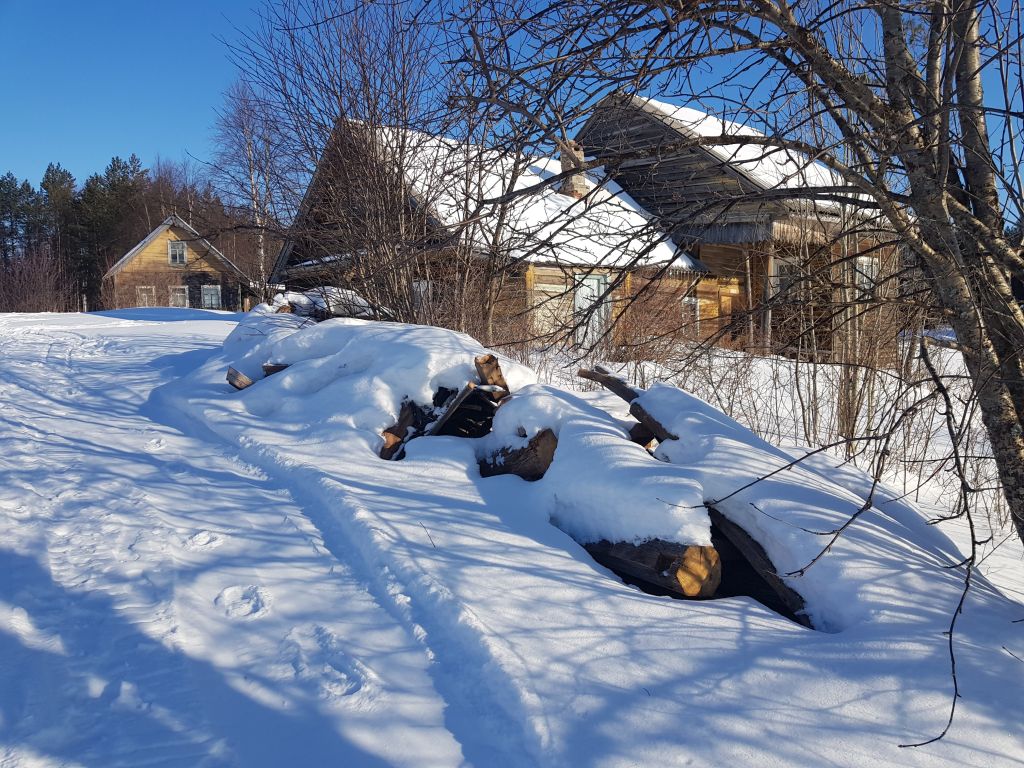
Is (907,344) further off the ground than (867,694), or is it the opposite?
(907,344)

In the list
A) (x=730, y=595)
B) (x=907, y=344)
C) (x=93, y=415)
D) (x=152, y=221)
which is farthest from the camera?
(x=152, y=221)

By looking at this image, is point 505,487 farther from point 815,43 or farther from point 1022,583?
point 1022,583

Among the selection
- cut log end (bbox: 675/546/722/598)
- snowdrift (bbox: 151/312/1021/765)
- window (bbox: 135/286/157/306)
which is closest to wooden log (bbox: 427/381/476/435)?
snowdrift (bbox: 151/312/1021/765)

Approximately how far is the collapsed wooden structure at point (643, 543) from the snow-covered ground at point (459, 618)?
111mm

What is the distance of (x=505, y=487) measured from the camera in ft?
15.8

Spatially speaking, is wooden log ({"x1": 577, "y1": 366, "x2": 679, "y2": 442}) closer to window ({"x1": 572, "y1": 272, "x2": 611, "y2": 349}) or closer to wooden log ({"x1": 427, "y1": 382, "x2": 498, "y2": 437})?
window ({"x1": 572, "y1": 272, "x2": 611, "y2": 349})

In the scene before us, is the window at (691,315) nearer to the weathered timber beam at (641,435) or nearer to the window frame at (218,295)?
the weathered timber beam at (641,435)

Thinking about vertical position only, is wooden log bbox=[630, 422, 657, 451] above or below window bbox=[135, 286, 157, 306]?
below

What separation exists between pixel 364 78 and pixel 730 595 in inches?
323

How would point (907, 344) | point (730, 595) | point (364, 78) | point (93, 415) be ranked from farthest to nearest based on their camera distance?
point (364, 78)
point (907, 344)
point (93, 415)
point (730, 595)

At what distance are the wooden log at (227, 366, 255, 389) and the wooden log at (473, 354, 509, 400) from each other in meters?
2.66

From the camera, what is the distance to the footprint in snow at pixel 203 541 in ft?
12.8

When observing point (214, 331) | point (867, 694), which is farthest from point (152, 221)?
point (867, 694)

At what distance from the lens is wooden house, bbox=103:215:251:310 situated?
33.3 m
